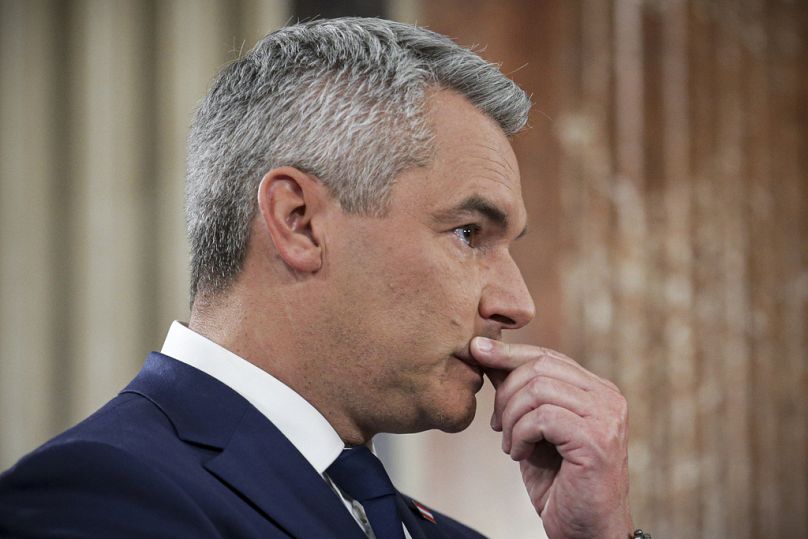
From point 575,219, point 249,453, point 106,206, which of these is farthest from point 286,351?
point 575,219

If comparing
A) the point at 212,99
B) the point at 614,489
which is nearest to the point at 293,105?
the point at 212,99

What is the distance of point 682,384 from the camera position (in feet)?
12.8

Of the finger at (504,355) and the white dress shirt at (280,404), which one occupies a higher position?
the finger at (504,355)

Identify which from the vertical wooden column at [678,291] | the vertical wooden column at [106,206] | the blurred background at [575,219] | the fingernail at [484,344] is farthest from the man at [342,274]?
the vertical wooden column at [678,291]

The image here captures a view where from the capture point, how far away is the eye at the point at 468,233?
5.03 ft

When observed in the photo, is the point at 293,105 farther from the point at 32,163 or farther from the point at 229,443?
the point at 32,163

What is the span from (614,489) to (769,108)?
3102 mm

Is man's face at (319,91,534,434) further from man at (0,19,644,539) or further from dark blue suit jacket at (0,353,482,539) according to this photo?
dark blue suit jacket at (0,353,482,539)

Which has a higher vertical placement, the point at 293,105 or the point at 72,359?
the point at 293,105

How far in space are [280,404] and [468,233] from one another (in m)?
0.38

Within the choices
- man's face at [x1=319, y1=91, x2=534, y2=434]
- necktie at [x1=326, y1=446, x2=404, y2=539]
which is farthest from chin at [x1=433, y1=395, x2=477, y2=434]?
necktie at [x1=326, y1=446, x2=404, y2=539]

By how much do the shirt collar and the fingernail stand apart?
256 millimetres

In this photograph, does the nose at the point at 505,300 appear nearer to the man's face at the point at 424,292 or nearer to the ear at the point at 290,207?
the man's face at the point at 424,292

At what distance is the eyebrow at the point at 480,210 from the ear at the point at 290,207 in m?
0.19
